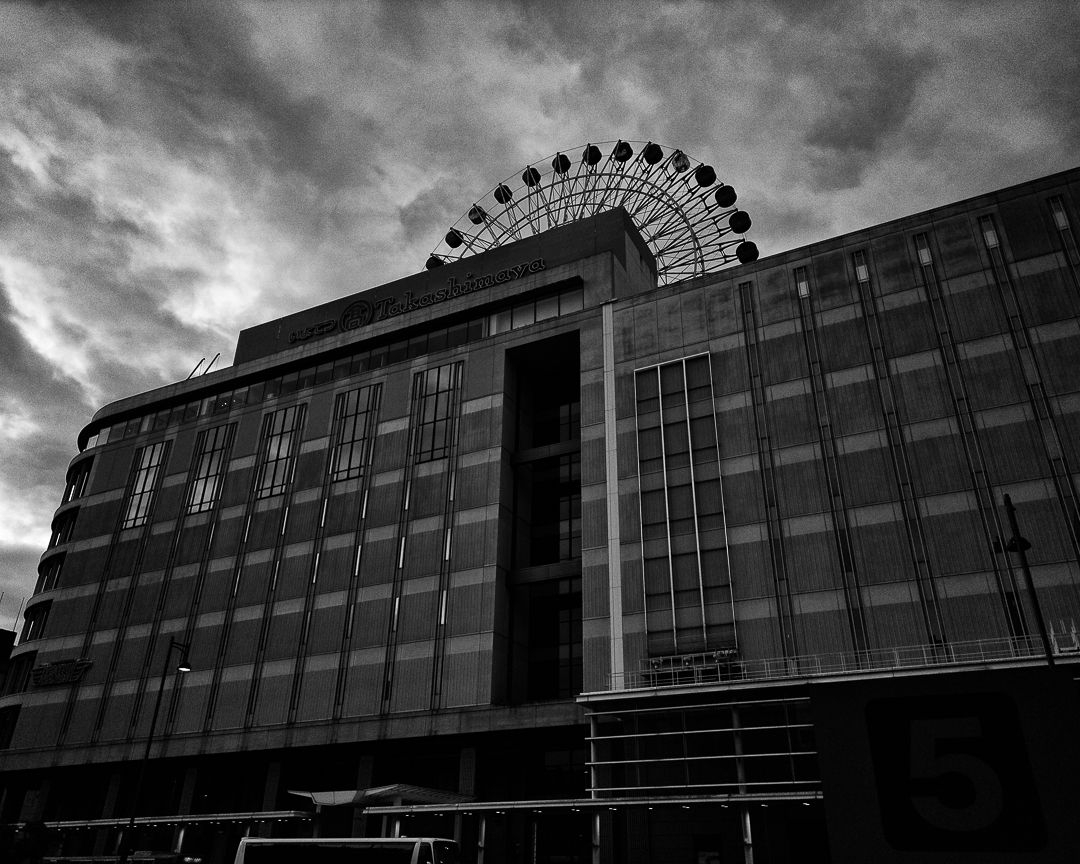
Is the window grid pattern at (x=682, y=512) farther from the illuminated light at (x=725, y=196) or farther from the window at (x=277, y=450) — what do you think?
the window at (x=277, y=450)

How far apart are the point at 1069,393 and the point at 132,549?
70.2 meters

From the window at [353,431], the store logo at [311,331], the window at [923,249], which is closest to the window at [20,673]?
the window at [353,431]

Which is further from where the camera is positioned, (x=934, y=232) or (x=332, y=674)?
(x=332, y=674)

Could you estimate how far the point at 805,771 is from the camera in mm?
40812

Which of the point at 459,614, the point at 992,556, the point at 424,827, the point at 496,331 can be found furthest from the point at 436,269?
the point at 992,556

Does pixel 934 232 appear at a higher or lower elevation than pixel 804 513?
higher

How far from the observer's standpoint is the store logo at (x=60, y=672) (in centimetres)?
6750

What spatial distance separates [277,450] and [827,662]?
46.5m

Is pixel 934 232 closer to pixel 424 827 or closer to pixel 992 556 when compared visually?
pixel 992 556

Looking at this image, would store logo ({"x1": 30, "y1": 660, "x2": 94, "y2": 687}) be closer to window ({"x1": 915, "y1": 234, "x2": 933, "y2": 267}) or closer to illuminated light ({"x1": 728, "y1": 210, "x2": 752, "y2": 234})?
illuminated light ({"x1": 728, "y1": 210, "x2": 752, "y2": 234})

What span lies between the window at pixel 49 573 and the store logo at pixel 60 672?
30.9 feet

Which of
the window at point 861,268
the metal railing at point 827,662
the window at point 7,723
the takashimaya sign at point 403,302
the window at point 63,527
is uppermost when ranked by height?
the takashimaya sign at point 403,302

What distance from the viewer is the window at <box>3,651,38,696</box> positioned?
70.7 metres

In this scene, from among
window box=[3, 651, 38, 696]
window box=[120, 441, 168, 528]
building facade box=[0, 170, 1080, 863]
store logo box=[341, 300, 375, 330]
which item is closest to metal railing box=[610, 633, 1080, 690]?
building facade box=[0, 170, 1080, 863]
